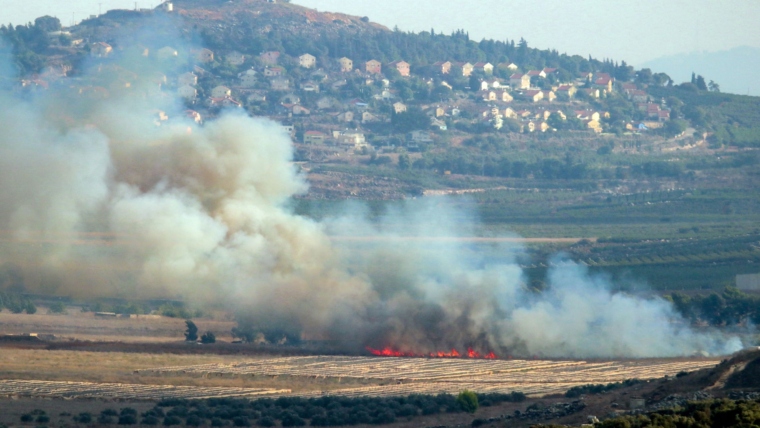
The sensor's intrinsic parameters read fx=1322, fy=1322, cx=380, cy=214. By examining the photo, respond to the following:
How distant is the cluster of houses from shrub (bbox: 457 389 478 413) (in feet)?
259

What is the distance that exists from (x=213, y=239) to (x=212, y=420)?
17.5 metres

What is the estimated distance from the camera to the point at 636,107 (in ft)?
527

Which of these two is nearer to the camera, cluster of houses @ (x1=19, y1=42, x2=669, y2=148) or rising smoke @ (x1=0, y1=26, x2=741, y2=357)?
→ rising smoke @ (x1=0, y1=26, x2=741, y2=357)

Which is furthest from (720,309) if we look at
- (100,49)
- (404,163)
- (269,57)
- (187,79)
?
(269,57)

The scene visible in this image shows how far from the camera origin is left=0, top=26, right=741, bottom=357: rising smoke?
5603cm

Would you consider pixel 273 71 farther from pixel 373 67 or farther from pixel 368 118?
pixel 368 118

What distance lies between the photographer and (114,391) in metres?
45.9

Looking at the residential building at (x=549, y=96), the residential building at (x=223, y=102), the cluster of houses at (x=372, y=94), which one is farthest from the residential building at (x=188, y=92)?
the residential building at (x=549, y=96)

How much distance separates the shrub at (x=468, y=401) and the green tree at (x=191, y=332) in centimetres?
1690

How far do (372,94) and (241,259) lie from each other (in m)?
101

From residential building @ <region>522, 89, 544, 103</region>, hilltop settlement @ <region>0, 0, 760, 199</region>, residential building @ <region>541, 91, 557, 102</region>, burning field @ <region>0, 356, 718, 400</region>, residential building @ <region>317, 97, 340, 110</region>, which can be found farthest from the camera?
residential building @ <region>541, 91, 557, 102</region>

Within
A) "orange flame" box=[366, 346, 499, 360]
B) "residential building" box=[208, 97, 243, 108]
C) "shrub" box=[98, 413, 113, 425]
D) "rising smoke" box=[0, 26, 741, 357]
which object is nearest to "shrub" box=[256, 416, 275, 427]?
"shrub" box=[98, 413, 113, 425]

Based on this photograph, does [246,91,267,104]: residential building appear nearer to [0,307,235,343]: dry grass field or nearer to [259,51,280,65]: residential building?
[259,51,280,65]: residential building

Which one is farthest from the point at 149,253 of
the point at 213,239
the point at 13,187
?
the point at 13,187
